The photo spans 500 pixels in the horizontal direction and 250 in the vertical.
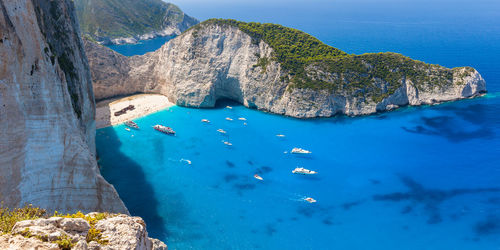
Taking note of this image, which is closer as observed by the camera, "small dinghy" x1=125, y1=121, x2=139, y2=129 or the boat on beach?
the boat on beach

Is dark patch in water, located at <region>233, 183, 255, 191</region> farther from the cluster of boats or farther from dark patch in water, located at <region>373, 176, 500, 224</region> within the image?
the cluster of boats

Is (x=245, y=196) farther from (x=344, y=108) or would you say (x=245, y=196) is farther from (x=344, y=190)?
(x=344, y=108)

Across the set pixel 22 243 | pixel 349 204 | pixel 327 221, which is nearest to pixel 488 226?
pixel 349 204

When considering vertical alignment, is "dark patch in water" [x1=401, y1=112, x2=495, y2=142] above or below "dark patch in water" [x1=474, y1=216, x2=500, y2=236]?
above

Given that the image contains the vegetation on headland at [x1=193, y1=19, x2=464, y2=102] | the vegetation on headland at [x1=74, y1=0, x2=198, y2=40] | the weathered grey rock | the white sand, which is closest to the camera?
the weathered grey rock

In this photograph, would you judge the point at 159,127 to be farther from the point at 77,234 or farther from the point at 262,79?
the point at 77,234

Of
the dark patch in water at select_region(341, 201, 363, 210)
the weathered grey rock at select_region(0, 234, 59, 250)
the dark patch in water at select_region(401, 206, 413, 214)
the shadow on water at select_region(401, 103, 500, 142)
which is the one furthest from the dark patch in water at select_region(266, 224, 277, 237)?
the shadow on water at select_region(401, 103, 500, 142)

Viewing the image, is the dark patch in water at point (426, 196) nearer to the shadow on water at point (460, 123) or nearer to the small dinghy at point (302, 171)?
the small dinghy at point (302, 171)

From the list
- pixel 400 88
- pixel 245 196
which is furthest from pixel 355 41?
pixel 245 196
